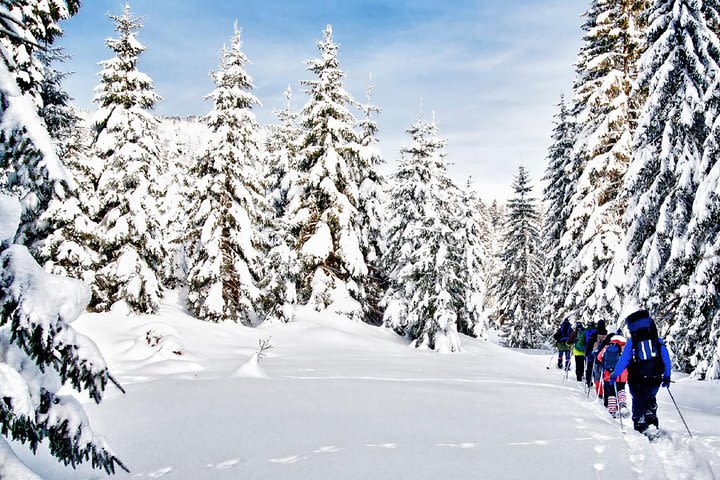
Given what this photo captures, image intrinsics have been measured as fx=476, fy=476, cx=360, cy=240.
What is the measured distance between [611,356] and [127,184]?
1875cm

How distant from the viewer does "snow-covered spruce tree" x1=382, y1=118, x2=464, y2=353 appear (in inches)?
850

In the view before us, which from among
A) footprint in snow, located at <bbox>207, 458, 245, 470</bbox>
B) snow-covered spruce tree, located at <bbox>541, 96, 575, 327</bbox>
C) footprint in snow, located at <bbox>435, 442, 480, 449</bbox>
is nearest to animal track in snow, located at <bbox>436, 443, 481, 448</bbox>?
footprint in snow, located at <bbox>435, 442, 480, 449</bbox>

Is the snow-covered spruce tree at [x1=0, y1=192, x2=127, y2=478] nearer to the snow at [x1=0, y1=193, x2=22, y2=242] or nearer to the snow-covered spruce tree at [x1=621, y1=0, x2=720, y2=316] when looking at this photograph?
the snow at [x1=0, y1=193, x2=22, y2=242]

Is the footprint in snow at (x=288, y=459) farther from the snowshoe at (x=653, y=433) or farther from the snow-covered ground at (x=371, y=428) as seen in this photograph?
the snowshoe at (x=653, y=433)

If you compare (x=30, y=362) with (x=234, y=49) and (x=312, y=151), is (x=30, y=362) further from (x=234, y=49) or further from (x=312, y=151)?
(x=234, y=49)

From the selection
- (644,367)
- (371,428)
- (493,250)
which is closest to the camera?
(371,428)

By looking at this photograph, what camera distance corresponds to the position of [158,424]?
6.15m

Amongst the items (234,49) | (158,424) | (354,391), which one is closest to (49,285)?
(158,424)

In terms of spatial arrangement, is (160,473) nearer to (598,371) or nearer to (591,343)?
(598,371)

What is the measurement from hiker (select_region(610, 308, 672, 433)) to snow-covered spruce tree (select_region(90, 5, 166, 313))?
17.5 m

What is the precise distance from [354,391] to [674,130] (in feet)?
40.2

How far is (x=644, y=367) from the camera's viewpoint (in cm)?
741

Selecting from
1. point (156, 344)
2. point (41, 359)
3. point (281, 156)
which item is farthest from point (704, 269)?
point (281, 156)

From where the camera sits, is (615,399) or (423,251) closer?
(615,399)
